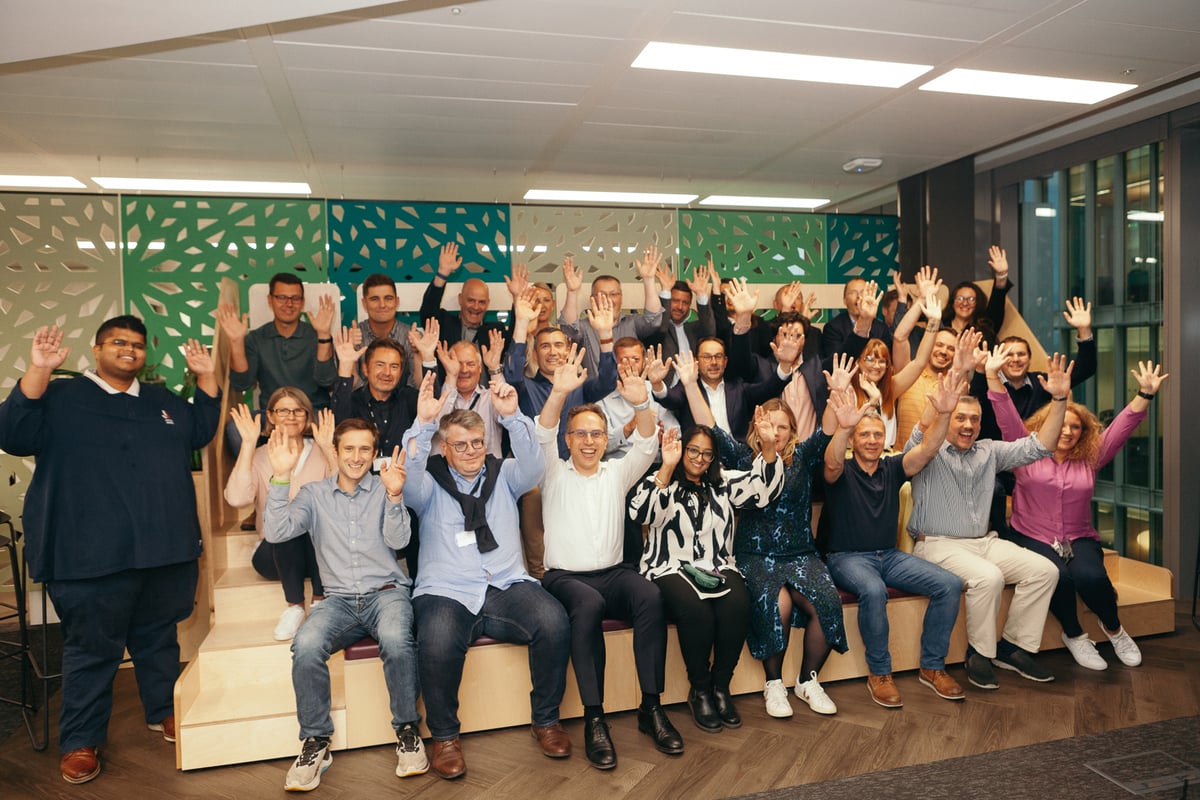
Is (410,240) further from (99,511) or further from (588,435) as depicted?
(99,511)

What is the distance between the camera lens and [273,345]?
15.8ft

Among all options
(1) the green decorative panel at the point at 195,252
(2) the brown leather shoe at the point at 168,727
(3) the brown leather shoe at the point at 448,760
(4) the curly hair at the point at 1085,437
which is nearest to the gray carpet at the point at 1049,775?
(3) the brown leather shoe at the point at 448,760

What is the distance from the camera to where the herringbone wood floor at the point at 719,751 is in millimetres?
3131

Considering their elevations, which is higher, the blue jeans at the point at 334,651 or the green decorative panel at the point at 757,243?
the green decorative panel at the point at 757,243

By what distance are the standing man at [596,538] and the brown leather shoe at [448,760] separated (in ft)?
1.78

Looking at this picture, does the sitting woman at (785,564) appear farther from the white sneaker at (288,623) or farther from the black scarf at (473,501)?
the white sneaker at (288,623)

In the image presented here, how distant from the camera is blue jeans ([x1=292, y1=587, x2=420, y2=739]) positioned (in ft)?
10.6

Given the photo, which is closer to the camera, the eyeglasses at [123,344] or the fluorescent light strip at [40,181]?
the eyeglasses at [123,344]

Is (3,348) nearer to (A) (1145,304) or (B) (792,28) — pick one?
(B) (792,28)

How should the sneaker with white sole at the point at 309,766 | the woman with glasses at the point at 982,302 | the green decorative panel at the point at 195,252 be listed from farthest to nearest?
1. the green decorative panel at the point at 195,252
2. the woman with glasses at the point at 982,302
3. the sneaker with white sole at the point at 309,766

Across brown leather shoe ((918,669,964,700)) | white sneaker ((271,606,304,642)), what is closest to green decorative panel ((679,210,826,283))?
brown leather shoe ((918,669,964,700))

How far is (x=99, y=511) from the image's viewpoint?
3293 millimetres

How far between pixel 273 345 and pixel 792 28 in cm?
324

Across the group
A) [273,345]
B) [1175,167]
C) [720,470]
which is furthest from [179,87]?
[1175,167]
